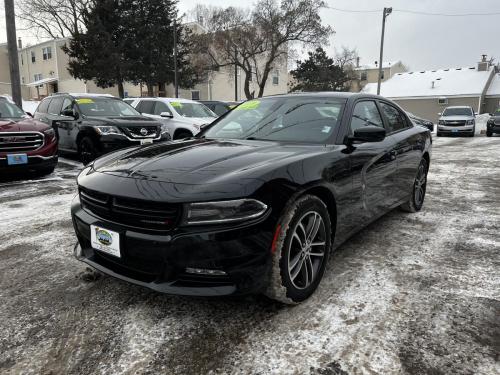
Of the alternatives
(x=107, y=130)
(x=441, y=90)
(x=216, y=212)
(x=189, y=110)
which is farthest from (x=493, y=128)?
(x=441, y=90)

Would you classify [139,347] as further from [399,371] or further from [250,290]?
[399,371]

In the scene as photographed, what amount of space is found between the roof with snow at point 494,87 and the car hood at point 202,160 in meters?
45.5

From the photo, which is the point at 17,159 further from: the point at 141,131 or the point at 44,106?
the point at 44,106

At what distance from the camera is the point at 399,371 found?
203cm

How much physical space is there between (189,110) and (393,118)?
7379mm

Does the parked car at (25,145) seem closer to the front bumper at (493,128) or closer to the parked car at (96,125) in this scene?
the parked car at (96,125)

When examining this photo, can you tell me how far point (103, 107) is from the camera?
28.9ft

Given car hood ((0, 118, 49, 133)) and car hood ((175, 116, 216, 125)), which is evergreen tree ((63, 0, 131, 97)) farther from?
car hood ((0, 118, 49, 133))

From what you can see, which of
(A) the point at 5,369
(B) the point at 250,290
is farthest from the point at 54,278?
(B) the point at 250,290

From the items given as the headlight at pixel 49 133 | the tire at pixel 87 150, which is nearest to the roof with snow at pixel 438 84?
the tire at pixel 87 150

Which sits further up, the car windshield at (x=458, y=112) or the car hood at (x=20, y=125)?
the car windshield at (x=458, y=112)

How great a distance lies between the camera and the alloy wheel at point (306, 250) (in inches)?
102

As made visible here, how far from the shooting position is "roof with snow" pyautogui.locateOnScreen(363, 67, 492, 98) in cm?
3884

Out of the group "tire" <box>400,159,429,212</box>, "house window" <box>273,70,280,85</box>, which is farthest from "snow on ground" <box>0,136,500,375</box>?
"house window" <box>273,70,280,85</box>
